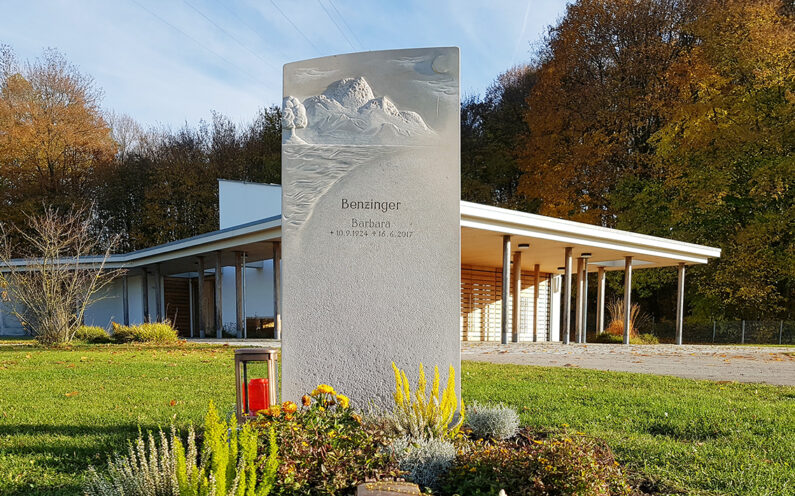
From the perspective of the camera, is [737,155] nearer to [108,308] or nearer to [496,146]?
[496,146]

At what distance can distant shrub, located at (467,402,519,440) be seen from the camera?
13.3 feet

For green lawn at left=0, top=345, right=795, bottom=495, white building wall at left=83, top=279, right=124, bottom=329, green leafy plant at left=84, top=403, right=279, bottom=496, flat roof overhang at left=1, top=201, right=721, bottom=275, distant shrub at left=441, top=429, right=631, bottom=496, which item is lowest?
white building wall at left=83, top=279, right=124, bottom=329

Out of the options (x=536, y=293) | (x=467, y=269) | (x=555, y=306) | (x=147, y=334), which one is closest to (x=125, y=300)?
(x=147, y=334)

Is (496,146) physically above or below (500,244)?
above

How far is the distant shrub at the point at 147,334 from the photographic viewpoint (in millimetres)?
14500

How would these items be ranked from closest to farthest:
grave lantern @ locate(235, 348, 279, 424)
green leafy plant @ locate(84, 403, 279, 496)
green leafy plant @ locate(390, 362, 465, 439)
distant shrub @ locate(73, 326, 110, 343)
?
green leafy plant @ locate(84, 403, 279, 496)
green leafy plant @ locate(390, 362, 465, 439)
grave lantern @ locate(235, 348, 279, 424)
distant shrub @ locate(73, 326, 110, 343)

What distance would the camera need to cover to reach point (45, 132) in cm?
→ 2702

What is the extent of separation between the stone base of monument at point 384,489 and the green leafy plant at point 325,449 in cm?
37

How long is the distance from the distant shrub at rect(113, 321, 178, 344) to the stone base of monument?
1338 centimetres

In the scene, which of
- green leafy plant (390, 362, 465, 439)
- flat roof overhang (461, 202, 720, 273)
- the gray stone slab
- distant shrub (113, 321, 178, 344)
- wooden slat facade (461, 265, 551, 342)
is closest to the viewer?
green leafy plant (390, 362, 465, 439)

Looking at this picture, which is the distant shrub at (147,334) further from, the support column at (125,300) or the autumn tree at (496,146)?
the autumn tree at (496,146)

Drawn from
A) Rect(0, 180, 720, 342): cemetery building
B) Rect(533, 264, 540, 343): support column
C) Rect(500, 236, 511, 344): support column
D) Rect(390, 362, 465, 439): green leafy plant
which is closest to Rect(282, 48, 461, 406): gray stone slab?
Rect(390, 362, 465, 439): green leafy plant

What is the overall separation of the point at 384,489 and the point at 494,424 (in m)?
1.73

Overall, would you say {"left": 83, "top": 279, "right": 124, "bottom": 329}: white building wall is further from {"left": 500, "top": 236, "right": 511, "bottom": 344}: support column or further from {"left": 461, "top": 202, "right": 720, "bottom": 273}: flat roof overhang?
{"left": 500, "top": 236, "right": 511, "bottom": 344}: support column
